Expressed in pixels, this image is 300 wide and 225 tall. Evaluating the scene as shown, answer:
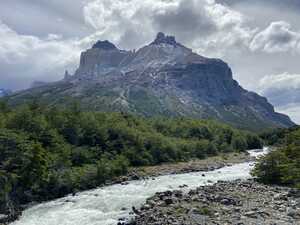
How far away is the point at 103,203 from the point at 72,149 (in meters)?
36.3

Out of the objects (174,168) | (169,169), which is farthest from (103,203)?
(174,168)

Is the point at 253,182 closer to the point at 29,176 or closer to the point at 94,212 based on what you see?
the point at 94,212

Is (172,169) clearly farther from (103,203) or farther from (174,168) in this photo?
(103,203)

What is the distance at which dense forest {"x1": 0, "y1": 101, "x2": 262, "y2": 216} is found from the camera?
68812 millimetres

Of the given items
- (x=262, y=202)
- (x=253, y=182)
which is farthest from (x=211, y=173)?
(x=262, y=202)

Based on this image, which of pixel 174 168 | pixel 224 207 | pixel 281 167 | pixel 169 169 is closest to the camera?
pixel 224 207

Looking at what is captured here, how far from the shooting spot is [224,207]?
52125mm

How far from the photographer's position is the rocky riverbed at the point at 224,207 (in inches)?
1806

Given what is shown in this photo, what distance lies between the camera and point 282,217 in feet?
Result: 152

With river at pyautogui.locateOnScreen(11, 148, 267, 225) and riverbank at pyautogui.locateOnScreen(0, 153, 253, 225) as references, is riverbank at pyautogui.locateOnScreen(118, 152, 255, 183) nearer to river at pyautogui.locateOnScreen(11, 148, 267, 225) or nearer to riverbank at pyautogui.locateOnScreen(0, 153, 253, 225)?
riverbank at pyautogui.locateOnScreen(0, 153, 253, 225)

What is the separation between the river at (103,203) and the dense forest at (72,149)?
4955 millimetres

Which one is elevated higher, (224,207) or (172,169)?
(172,169)

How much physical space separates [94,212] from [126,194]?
11.9 meters

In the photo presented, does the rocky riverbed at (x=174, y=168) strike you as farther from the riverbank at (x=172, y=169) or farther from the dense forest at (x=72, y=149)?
the dense forest at (x=72, y=149)
